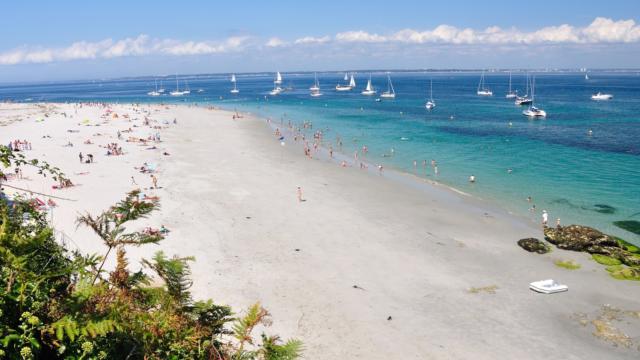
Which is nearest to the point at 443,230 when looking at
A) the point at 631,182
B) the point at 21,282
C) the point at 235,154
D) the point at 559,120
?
the point at 631,182

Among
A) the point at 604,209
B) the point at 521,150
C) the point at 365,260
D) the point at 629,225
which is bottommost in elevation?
the point at 629,225

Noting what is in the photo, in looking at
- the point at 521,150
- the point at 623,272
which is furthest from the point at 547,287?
the point at 521,150

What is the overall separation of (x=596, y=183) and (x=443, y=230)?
20886mm

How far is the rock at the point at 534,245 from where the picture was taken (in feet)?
84.4

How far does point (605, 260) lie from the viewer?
79.6 feet

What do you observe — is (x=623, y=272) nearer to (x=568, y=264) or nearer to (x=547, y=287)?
(x=568, y=264)

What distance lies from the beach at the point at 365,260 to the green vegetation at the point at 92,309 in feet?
19.9

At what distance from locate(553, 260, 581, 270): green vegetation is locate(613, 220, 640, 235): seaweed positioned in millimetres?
8514

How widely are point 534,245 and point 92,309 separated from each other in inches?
982

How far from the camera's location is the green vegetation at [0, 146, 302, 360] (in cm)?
560

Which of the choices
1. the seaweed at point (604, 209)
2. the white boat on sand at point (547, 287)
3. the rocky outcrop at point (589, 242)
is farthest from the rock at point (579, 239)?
the seaweed at point (604, 209)

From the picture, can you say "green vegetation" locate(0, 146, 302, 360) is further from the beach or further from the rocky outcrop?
the rocky outcrop

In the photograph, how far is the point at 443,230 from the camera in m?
29.2

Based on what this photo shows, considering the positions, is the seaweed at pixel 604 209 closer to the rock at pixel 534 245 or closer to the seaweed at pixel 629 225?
the seaweed at pixel 629 225
